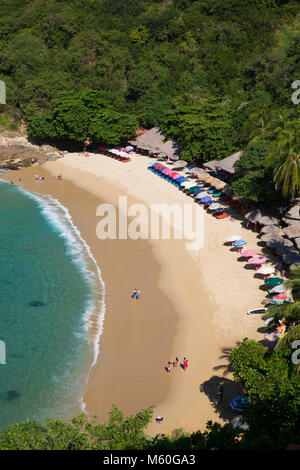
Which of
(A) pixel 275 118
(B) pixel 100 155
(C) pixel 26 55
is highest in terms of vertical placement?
(C) pixel 26 55

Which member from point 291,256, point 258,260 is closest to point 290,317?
point 291,256

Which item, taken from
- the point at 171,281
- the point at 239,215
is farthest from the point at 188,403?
the point at 239,215

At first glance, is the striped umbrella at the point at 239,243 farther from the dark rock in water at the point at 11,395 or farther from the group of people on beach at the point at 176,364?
the dark rock in water at the point at 11,395

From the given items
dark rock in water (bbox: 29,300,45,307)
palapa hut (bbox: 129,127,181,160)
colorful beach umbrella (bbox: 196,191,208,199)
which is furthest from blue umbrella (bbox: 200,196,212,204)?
dark rock in water (bbox: 29,300,45,307)

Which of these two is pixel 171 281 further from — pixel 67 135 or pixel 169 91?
pixel 169 91

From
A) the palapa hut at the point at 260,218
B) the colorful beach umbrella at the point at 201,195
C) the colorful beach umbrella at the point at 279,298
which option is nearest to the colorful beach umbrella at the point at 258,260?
the palapa hut at the point at 260,218

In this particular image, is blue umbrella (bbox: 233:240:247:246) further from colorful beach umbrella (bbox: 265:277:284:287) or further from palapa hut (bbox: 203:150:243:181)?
palapa hut (bbox: 203:150:243:181)
